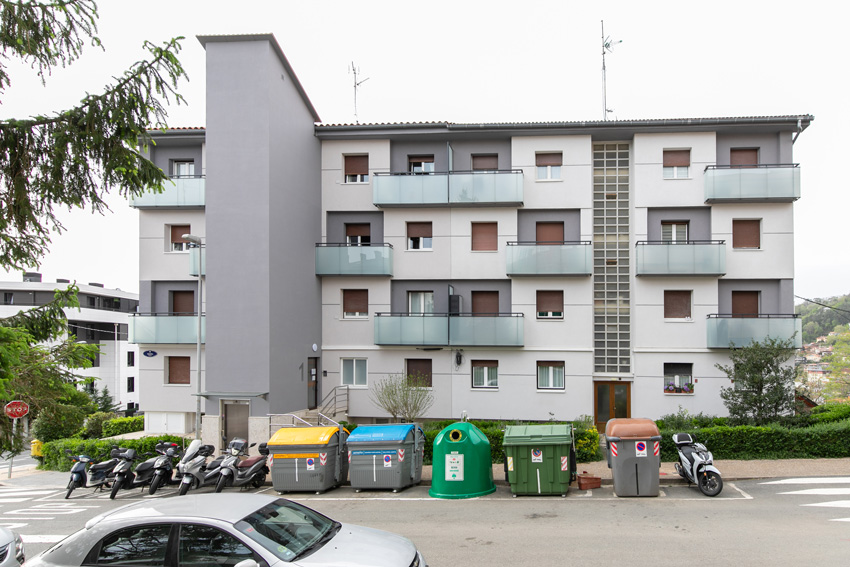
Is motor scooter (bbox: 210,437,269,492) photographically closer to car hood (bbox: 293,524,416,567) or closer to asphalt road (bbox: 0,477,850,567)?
asphalt road (bbox: 0,477,850,567)

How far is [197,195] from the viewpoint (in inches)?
857

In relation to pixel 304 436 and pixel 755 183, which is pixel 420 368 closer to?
pixel 304 436

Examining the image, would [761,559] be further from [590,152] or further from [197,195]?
[197,195]

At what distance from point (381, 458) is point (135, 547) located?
25.6 ft

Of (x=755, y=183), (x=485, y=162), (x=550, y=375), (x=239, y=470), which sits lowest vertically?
(x=239, y=470)

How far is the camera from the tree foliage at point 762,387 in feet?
52.7

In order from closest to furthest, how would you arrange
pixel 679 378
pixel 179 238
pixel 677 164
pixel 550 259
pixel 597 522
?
pixel 597 522
pixel 679 378
pixel 550 259
pixel 677 164
pixel 179 238

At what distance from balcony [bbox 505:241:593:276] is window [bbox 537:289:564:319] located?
877 mm

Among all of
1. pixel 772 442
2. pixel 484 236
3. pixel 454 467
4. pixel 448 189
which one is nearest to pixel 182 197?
pixel 448 189

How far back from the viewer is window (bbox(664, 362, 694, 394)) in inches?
808

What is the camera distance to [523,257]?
21000 mm

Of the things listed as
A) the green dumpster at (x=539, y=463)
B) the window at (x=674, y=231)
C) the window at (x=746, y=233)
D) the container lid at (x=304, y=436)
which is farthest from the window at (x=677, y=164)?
the container lid at (x=304, y=436)

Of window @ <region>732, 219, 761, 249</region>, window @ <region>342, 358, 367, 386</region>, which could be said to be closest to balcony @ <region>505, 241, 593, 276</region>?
window @ <region>732, 219, 761, 249</region>

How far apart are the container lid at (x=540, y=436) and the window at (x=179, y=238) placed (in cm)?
1485
